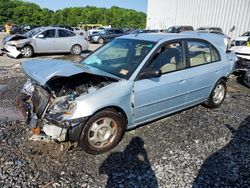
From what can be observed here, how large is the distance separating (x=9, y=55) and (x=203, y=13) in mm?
22334

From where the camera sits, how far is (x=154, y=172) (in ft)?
11.2

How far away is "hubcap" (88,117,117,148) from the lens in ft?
12.1

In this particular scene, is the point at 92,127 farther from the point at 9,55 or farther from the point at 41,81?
the point at 9,55

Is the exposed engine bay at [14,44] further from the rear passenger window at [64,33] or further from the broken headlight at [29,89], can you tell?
the broken headlight at [29,89]

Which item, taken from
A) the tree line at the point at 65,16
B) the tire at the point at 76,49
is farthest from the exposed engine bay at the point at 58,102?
the tree line at the point at 65,16

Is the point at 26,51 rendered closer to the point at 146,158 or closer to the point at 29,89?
the point at 29,89

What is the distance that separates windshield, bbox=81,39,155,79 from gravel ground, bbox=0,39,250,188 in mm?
1110

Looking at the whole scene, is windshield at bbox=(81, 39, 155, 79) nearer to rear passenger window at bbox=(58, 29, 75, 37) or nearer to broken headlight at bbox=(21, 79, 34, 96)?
broken headlight at bbox=(21, 79, 34, 96)

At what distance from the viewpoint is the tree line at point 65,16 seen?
82188 millimetres

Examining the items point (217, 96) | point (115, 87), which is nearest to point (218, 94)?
point (217, 96)

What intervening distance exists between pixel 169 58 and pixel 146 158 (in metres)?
1.73

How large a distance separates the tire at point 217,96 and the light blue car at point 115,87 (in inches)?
16.3

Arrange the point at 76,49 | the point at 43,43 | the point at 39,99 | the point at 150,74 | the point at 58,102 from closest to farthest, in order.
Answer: the point at 58,102 → the point at 39,99 → the point at 150,74 → the point at 43,43 → the point at 76,49

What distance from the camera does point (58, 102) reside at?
141 inches
